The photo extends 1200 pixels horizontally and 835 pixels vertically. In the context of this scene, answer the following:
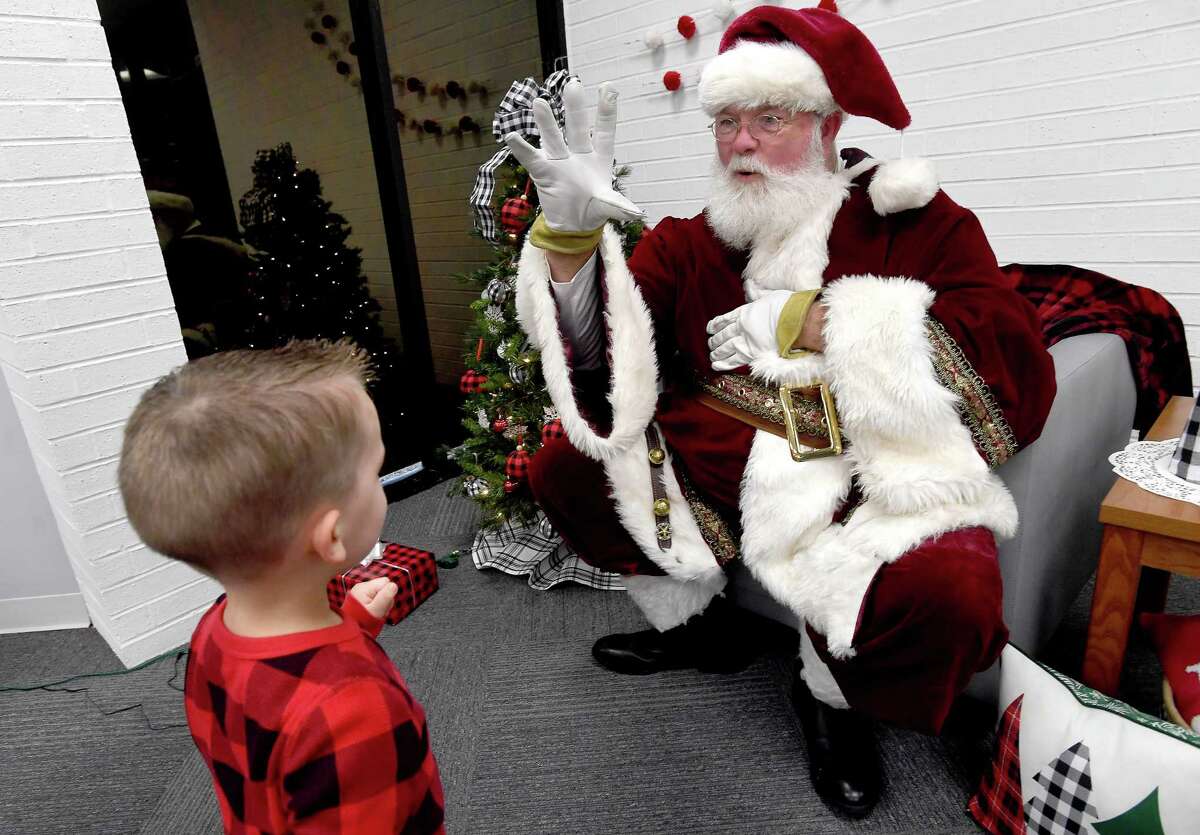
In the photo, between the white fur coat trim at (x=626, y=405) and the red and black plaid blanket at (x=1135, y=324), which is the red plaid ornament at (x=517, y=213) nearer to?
the white fur coat trim at (x=626, y=405)

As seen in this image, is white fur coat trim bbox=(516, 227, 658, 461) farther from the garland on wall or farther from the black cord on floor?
the garland on wall

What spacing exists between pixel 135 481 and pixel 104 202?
1284mm

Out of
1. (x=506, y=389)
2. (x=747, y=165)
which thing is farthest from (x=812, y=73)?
(x=506, y=389)

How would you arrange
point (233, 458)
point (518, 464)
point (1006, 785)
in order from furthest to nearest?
point (518, 464) < point (1006, 785) < point (233, 458)

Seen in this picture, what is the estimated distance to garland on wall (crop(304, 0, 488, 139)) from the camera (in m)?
3.59

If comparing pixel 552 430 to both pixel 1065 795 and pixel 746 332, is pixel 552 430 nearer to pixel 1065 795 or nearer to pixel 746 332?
pixel 746 332

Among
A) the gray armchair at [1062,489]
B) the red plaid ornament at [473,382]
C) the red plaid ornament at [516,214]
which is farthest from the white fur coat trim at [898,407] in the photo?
the red plaid ornament at [473,382]

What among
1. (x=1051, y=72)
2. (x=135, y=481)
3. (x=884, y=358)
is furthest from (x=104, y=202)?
(x=1051, y=72)

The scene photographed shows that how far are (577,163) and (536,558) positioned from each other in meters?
1.24

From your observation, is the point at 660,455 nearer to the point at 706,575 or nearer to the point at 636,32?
the point at 706,575

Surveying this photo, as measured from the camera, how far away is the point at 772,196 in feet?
4.38

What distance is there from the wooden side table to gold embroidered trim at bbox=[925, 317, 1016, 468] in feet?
0.57

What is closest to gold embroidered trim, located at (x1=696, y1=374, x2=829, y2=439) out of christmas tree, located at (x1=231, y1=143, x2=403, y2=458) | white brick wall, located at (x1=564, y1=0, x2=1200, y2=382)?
white brick wall, located at (x1=564, y1=0, x2=1200, y2=382)

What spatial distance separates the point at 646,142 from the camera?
2.72 metres
